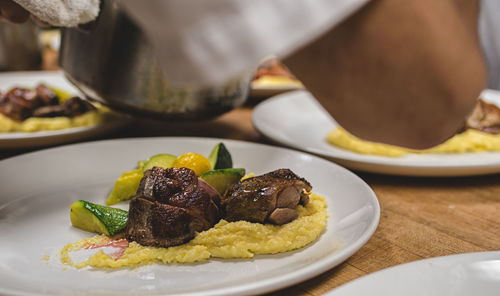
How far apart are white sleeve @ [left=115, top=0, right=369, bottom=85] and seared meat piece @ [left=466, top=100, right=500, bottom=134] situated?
211 cm

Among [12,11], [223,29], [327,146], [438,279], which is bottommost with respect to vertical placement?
[327,146]

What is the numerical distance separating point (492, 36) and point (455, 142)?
2423 mm

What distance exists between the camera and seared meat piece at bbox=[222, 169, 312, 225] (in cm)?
150

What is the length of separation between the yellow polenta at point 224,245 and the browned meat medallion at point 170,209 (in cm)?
3

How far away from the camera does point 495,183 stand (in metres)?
2.00

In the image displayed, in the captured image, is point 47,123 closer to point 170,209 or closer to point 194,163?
point 194,163

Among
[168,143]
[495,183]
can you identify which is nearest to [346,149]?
[495,183]

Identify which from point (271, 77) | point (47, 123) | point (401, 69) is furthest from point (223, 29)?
point (271, 77)

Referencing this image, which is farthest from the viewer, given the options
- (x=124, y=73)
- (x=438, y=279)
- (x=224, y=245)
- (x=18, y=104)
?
(x=18, y=104)

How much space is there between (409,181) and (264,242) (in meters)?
0.88

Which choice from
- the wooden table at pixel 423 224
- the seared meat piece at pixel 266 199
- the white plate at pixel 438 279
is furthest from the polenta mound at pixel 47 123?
the white plate at pixel 438 279

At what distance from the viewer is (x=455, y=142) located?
238 centimetres

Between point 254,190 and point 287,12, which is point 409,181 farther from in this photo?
point 287,12

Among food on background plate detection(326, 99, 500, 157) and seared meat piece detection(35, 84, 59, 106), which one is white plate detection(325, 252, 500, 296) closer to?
food on background plate detection(326, 99, 500, 157)
